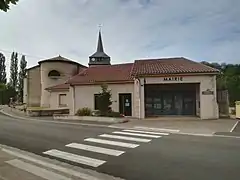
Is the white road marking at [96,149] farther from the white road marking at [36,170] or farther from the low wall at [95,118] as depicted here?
the low wall at [95,118]

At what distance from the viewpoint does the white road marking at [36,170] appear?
682 centimetres

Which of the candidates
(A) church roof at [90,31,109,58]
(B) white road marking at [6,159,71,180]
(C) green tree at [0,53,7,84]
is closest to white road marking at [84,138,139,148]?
(B) white road marking at [6,159,71,180]

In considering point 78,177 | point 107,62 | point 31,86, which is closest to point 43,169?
point 78,177

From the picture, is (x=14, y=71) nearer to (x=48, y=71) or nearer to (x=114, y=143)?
(x=48, y=71)

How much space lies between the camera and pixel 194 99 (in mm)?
27578

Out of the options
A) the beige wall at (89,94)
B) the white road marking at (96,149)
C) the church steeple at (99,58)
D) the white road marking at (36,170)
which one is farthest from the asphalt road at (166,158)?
the church steeple at (99,58)

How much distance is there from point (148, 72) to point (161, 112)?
205 inches

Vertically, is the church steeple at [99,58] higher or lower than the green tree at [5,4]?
higher

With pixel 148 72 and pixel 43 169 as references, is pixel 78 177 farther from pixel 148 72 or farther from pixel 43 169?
pixel 148 72

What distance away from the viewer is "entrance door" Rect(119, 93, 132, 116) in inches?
1097

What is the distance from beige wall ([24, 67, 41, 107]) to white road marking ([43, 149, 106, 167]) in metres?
38.5

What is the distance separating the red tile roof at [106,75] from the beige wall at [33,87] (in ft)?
52.8

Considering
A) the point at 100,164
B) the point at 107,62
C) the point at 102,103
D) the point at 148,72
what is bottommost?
the point at 100,164

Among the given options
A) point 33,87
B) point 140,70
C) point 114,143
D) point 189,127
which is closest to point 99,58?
point 33,87
